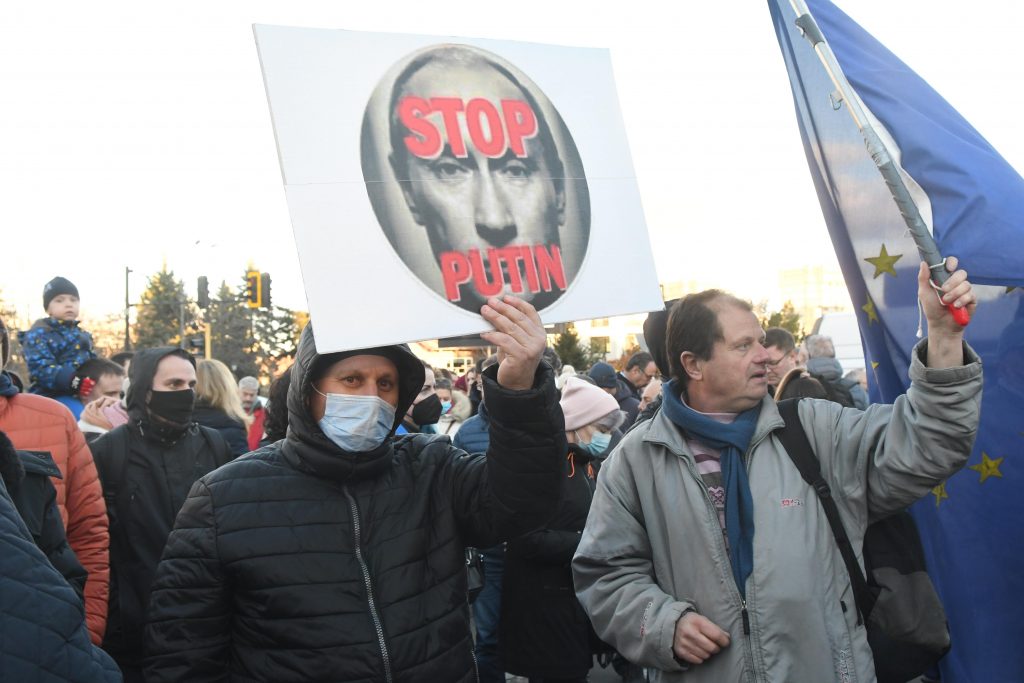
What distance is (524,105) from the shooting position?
8.52 ft

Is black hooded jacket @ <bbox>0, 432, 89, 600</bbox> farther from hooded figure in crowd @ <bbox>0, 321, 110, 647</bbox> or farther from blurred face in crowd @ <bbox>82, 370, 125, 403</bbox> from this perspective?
blurred face in crowd @ <bbox>82, 370, 125, 403</bbox>

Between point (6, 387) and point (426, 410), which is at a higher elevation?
point (6, 387)

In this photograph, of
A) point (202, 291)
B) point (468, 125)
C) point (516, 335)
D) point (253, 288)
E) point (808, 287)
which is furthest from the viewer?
point (808, 287)

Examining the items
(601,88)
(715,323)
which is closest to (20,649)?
(601,88)

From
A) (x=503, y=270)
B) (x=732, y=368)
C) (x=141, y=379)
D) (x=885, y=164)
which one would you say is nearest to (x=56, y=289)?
(x=141, y=379)

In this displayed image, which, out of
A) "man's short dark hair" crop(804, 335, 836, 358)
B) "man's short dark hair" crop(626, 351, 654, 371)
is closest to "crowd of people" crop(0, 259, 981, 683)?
"man's short dark hair" crop(804, 335, 836, 358)

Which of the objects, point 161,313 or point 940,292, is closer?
point 940,292

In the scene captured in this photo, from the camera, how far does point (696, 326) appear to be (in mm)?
3139

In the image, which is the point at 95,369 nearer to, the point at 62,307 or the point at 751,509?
the point at 62,307

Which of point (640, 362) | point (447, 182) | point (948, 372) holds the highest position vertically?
point (447, 182)

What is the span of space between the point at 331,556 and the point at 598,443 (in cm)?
278

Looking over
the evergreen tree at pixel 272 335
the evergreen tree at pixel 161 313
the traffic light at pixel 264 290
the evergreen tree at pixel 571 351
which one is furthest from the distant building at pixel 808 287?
the traffic light at pixel 264 290

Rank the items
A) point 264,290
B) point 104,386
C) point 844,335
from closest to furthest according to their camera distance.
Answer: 1. point 104,386
2. point 844,335
3. point 264,290

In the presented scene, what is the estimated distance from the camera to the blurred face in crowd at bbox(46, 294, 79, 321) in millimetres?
5949
